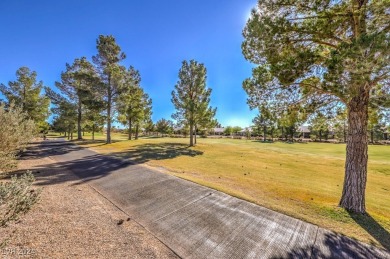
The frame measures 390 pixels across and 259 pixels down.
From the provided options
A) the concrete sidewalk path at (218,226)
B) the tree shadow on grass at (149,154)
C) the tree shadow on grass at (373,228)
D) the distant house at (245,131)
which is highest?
the distant house at (245,131)

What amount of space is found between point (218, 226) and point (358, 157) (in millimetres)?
5244

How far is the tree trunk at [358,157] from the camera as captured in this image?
6.32 metres

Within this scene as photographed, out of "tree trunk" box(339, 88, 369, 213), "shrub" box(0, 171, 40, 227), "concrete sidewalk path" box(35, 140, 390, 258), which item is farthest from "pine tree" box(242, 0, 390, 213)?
"shrub" box(0, 171, 40, 227)

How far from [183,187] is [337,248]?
16.7ft

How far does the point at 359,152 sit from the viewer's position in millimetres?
6387

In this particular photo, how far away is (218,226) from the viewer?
514cm

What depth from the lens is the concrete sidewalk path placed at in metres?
4.18

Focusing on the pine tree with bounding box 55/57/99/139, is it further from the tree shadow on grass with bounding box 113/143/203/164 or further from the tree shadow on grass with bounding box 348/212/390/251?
the tree shadow on grass with bounding box 348/212/390/251

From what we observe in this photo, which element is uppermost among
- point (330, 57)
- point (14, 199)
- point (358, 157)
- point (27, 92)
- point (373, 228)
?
point (27, 92)

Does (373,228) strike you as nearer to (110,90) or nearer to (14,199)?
(14,199)

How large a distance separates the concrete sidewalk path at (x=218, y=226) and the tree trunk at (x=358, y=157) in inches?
96.7

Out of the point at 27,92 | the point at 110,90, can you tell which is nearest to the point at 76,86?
the point at 27,92

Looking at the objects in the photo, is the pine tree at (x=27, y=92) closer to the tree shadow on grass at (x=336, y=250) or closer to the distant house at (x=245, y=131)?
the tree shadow on grass at (x=336, y=250)

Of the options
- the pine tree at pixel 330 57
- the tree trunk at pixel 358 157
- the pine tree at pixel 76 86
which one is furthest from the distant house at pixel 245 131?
the tree trunk at pixel 358 157
